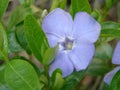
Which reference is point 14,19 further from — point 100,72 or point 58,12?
point 100,72

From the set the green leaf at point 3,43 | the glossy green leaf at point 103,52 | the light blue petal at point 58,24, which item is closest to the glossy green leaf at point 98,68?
the glossy green leaf at point 103,52

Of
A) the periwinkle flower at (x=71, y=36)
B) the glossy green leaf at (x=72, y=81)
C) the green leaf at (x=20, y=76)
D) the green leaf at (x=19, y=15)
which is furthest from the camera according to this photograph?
the green leaf at (x=19, y=15)

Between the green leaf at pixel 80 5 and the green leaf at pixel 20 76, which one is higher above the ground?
the green leaf at pixel 80 5

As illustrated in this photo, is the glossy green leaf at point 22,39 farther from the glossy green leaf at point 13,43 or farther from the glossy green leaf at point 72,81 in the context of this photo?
the glossy green leaf at point 72,81

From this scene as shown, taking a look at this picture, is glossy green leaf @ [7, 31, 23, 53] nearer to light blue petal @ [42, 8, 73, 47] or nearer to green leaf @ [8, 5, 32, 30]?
green leaf @ [8, 5, 32, 30]

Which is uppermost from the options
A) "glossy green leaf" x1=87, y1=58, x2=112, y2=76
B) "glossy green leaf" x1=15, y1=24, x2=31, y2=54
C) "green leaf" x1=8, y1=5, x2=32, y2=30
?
"green leaf" x1=8, y1=5, x2=32, y2=30

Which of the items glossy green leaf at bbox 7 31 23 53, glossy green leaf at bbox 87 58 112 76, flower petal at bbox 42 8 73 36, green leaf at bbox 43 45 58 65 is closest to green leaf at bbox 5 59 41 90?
green leaf at bbox 43 45 58 65

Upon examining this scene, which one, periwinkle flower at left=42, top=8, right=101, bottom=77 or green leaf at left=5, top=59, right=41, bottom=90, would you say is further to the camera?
periwinkle flower at left=42, top=8, right=101, bottom=77

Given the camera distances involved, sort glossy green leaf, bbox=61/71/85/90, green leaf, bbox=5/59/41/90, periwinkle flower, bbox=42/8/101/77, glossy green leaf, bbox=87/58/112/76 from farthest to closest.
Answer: glossy green leaf, bbox=87/58/112/76 → glossy green leaf, bbox=61/71/85/90 → periwinkle flower, bbox=42/8/101/77 → green leaf, bbox=5/59/41/90
